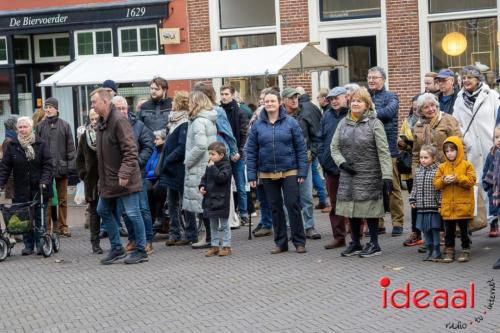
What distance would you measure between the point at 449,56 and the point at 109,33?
7.90 m

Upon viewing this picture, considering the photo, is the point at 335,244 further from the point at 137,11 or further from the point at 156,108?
the point at 137,11

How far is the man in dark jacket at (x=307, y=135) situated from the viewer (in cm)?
1314

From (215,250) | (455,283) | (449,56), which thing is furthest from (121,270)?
(449,56)

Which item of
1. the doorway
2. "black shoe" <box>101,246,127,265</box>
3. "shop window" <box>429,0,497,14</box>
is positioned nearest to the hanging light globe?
"shop window" <box>429,0,497,14</box>

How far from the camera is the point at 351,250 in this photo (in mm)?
11695

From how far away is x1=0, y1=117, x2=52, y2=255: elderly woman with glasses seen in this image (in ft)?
42.8

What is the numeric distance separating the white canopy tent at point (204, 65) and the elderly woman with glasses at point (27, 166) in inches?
183

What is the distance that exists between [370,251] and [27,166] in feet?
14.8

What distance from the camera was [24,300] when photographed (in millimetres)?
10094

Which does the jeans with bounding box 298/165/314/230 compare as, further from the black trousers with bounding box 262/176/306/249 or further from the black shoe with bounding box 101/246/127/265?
the black shoe with bounding box 101/246/127/265

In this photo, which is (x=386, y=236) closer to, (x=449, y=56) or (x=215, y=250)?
(x=215, y=250)

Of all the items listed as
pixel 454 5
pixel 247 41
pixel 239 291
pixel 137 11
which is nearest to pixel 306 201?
pixel 239 291

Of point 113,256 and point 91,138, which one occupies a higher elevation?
point 91,138

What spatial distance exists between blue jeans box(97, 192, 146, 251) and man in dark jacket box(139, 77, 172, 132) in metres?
1.86
